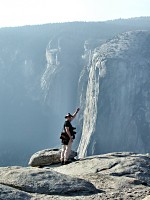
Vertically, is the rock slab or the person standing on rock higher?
the person standing on rock

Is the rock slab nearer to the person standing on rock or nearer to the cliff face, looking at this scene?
the person standing on rock

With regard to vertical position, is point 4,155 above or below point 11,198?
below

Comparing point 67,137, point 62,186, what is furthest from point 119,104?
point 62,186

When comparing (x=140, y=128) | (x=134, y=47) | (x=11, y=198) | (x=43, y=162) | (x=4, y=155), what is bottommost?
(x=4, y=155)

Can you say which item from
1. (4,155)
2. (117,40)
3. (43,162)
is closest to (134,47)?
(117,40)

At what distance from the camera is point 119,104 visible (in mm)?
145375

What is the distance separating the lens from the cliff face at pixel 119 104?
137625 mm

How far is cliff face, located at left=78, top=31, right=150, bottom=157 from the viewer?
137625mm

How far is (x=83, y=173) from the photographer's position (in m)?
18.8

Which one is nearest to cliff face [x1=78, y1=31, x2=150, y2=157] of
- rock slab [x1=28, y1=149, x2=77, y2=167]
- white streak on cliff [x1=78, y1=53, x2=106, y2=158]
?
white streak on cliff [x1=78, y1=53, x2=106, y2=158]

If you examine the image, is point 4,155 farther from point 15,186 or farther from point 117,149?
point 15,186

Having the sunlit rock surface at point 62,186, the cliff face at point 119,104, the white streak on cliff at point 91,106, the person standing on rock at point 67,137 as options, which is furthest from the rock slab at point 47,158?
the white streak on cliff at point 91,106

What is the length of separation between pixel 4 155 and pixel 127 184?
157 metres

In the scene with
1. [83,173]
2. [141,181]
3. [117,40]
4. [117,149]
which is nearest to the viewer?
[141,181]
